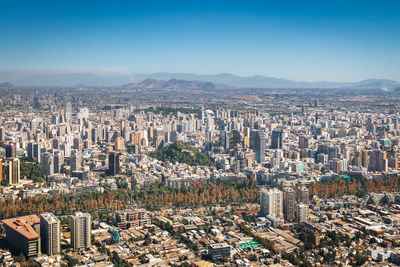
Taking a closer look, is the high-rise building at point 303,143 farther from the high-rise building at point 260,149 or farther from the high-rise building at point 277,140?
the high-rise building at point 260,149

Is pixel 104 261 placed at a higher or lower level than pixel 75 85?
lower

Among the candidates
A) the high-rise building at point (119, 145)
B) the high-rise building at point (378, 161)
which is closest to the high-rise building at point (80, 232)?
the high-rise building at point (119, 145)

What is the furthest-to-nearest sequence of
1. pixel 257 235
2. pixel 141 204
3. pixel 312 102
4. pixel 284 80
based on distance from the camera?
pixel 284 80 → pixel 312 102 → pixel 141 204 → pixel 257 235

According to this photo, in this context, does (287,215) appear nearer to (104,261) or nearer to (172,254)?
(172,254)

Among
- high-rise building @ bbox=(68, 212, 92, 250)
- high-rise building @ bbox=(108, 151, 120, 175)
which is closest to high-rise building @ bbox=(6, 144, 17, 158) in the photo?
high-rise building @ bbox=(108, 151, 120, 175)

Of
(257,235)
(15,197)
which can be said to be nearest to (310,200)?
(257,235)

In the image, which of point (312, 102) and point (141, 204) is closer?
point (141, 204)

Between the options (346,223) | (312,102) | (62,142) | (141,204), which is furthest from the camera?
(312,102)
